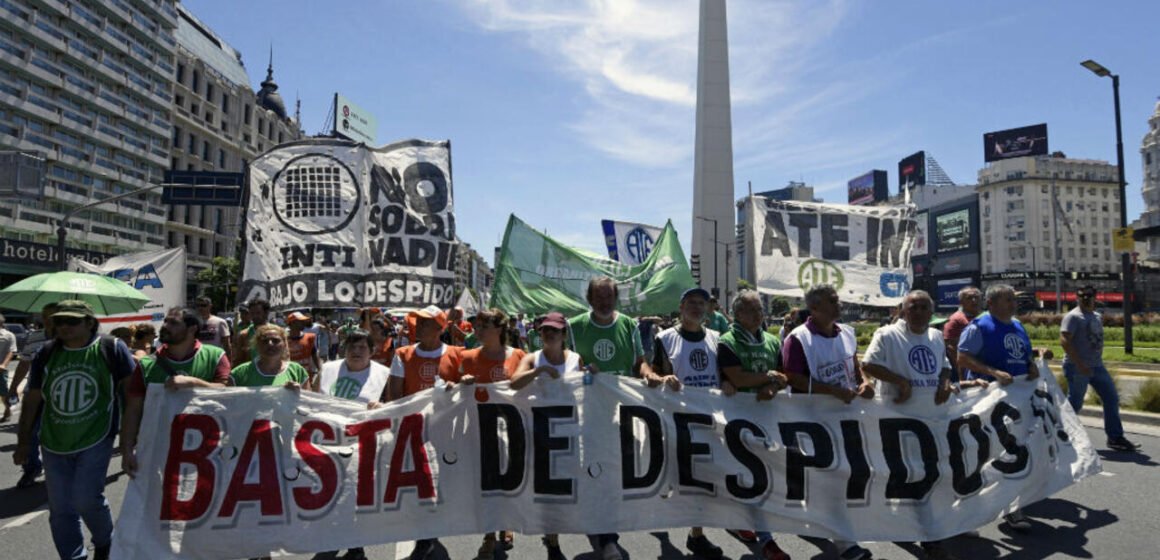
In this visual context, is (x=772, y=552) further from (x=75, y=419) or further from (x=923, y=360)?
(x=75, y=419)

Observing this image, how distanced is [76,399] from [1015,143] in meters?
121

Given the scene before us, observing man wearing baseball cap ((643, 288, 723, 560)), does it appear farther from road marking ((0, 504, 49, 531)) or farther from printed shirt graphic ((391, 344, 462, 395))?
road marking ((0, 504, 49, 531))

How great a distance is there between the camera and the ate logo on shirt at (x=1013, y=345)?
5508 mm

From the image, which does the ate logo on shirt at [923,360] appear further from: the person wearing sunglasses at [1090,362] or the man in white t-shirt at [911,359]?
the person wearing sunglasses at [1090,362]

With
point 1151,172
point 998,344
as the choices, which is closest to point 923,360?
point 998,344

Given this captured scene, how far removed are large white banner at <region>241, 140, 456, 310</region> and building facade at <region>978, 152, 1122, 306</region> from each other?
110m

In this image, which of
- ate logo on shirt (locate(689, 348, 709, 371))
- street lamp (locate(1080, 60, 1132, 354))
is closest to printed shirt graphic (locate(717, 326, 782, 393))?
ate logo on shirt (locate(689, 348, 709, 371))

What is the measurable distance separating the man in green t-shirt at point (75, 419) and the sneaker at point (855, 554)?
4.32 metres

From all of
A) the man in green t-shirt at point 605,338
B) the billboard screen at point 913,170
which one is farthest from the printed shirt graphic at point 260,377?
the billboard screen at point 913,170

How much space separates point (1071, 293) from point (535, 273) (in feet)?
329

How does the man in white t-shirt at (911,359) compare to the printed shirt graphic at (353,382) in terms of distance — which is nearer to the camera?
the man in white t-shirt at (911,359)

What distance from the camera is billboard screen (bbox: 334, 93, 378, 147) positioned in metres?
82.6

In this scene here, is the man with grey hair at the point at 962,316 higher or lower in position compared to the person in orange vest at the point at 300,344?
higher

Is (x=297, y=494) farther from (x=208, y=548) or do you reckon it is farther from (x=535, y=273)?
(x=535, y=273)
